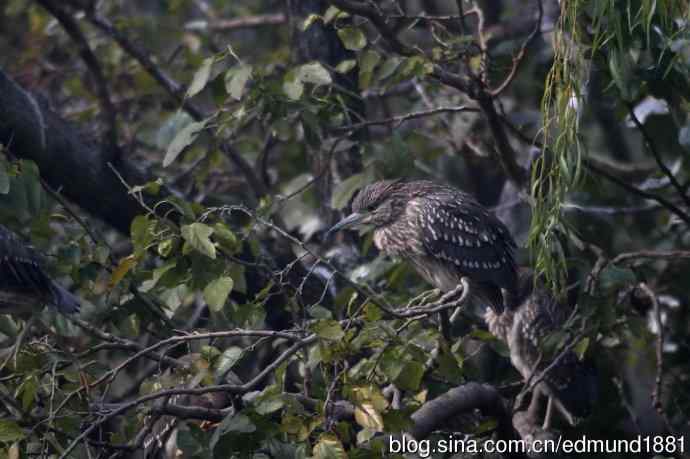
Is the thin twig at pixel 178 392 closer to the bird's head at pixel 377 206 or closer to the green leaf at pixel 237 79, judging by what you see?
the green leaf at pixel 237 79

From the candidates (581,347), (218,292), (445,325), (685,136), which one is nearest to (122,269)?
(218,292)

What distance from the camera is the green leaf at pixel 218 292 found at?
3396 millimetres

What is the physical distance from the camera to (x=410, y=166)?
4.65 meters

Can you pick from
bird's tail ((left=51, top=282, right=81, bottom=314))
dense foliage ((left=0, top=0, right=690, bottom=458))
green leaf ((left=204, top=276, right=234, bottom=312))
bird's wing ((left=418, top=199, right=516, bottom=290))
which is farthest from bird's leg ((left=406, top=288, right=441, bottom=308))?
bird's tail ((left=51, top=282, right=81, bottom=314))

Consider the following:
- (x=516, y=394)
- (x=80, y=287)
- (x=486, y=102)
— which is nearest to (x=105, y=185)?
(x=80, y=287)

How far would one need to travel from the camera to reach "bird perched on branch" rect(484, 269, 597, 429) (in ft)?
17.2

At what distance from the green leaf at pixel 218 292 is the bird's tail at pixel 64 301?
89 cm

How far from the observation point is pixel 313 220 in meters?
5.62

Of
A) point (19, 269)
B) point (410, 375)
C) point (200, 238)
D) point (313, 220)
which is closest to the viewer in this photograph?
point (410, 375)

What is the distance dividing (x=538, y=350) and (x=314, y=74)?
73.3 inches

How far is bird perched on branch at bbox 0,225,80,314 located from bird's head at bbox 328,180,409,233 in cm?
153

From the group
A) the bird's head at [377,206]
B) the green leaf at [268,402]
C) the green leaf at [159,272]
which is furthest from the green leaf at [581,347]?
the green leaf at [159,272]

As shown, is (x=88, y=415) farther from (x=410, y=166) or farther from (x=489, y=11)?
(x=489, y=11)

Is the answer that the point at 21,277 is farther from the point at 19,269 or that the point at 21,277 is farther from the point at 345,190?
the point at 345,190
